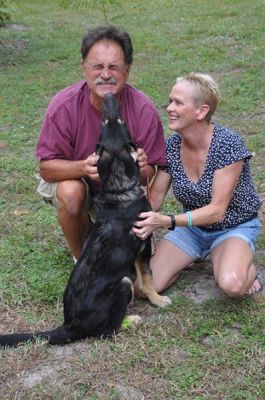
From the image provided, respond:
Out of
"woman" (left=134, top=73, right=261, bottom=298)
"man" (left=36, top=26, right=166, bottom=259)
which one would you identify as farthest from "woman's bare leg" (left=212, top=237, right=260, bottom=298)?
"man" (left=36, top=26, right=166, bottom=259)

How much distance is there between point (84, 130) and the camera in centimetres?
433

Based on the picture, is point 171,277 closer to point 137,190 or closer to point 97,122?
point 137,190

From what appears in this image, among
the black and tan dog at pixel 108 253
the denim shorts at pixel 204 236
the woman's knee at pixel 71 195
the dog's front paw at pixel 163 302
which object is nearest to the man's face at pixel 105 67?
the black and tan dog at pixel 108 253

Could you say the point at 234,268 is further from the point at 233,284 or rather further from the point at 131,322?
the point at 131,322

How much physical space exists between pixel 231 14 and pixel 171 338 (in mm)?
12037

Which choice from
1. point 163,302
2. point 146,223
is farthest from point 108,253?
point 163,302

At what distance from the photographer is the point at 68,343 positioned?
12.2 ft

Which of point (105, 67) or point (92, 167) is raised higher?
point (105, 67)

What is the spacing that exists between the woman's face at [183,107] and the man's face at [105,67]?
1.30 feet

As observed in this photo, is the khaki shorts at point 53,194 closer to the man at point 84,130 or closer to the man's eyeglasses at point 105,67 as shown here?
the man at point 84,130

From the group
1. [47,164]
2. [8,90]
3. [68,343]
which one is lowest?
[8,90]

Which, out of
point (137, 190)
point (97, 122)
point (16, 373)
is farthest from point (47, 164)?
point (16, 373)

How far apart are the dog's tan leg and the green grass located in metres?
0.07

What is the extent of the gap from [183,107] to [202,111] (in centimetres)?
14
